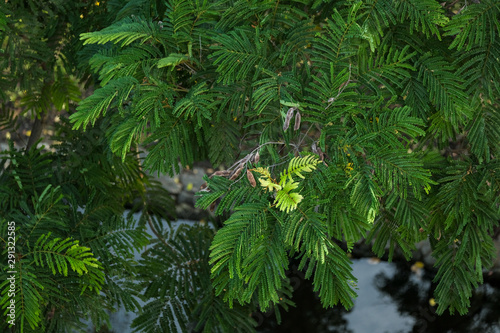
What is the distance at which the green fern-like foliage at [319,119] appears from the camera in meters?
1.13

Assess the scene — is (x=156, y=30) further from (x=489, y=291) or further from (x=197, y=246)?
(x=489, y=291)

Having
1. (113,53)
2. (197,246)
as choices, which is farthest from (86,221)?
(113,53)

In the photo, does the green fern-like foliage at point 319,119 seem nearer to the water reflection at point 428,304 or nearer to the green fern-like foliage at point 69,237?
the green fern-like foliage at point 69,237

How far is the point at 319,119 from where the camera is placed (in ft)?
4.11

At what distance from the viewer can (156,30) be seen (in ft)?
4.55

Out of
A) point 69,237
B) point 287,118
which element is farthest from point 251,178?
point 69,237

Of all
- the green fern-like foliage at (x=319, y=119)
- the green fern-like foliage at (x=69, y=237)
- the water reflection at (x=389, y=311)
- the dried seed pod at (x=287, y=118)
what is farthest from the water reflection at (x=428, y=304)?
the dried seed pod at (x=287, y=118)

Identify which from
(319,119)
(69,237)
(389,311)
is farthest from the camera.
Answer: (389,311)

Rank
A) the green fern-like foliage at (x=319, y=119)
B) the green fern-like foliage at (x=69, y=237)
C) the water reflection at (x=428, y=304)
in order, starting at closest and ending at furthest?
1. the green fern-like foliage at (x=319, y=119)
2. the green fern-like foliage at (x=69, y=237)
3. the water reflection at (x=428, y=304)

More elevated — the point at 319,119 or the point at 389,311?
the point at 319,119

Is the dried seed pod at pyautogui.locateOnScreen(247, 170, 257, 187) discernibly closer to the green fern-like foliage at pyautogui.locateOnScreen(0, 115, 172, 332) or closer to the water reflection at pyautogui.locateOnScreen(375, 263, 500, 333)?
the green fern-like foliage at pyautogui.locateOnScreen(0, 115, 172, 332)

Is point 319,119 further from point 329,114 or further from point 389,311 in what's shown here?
point 389,311

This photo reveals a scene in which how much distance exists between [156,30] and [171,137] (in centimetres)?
30

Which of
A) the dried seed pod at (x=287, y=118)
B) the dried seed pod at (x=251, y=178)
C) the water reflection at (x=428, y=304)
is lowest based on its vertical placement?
the water reflection at (x=428, y=304)
